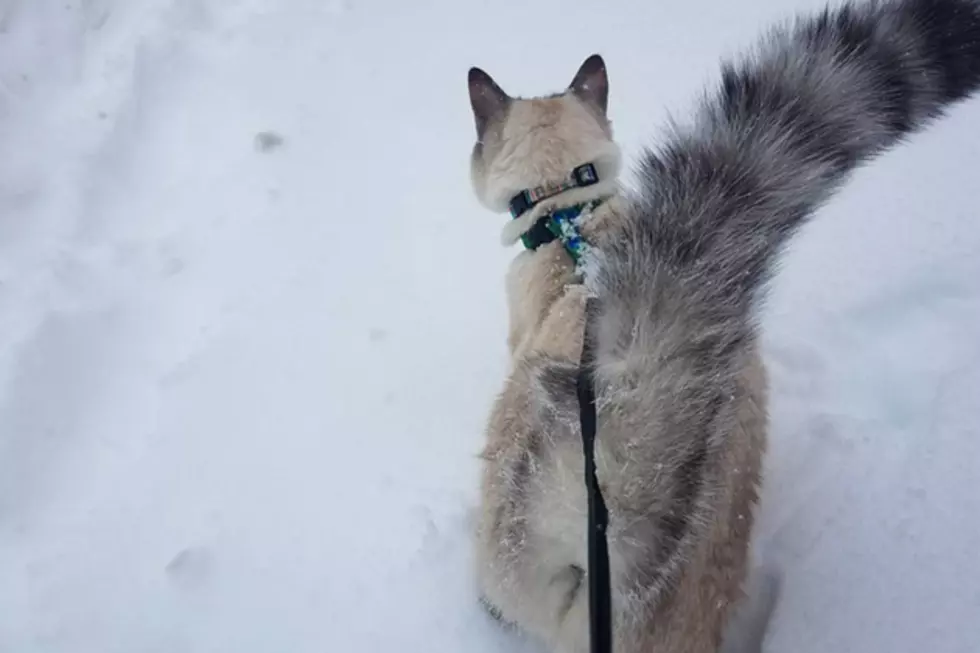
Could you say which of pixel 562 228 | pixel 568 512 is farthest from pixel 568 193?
pixel 568 512

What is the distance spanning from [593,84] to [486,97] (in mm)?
474

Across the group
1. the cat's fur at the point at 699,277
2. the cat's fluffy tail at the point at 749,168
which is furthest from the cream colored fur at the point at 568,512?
the cat's fluffy tail at the point at 749,168

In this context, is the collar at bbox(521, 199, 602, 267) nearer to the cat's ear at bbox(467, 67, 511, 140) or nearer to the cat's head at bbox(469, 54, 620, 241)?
the cat's head at bbox(469, 54, 620, 241)

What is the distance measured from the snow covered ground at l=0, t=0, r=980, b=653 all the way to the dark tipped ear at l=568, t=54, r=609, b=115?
3.13 feet

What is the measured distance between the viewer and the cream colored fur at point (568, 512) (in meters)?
1.53

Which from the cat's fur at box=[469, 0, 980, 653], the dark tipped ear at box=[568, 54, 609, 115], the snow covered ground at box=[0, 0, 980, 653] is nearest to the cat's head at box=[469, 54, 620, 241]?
the dark tipped ear at box=[568, 54, 609, 115]

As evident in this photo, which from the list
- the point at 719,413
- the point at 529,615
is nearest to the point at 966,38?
the point at 719,413

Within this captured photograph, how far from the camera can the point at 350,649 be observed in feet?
7.68

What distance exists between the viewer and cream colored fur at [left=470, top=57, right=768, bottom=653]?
1.53m

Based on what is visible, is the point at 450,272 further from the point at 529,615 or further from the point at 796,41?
the point at 796,41

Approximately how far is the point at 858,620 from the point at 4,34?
597 centimetres

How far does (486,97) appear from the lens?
2895 millimetres

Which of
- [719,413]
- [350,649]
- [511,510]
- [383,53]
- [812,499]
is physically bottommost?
[812,499]

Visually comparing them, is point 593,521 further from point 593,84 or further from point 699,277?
point 593,84
